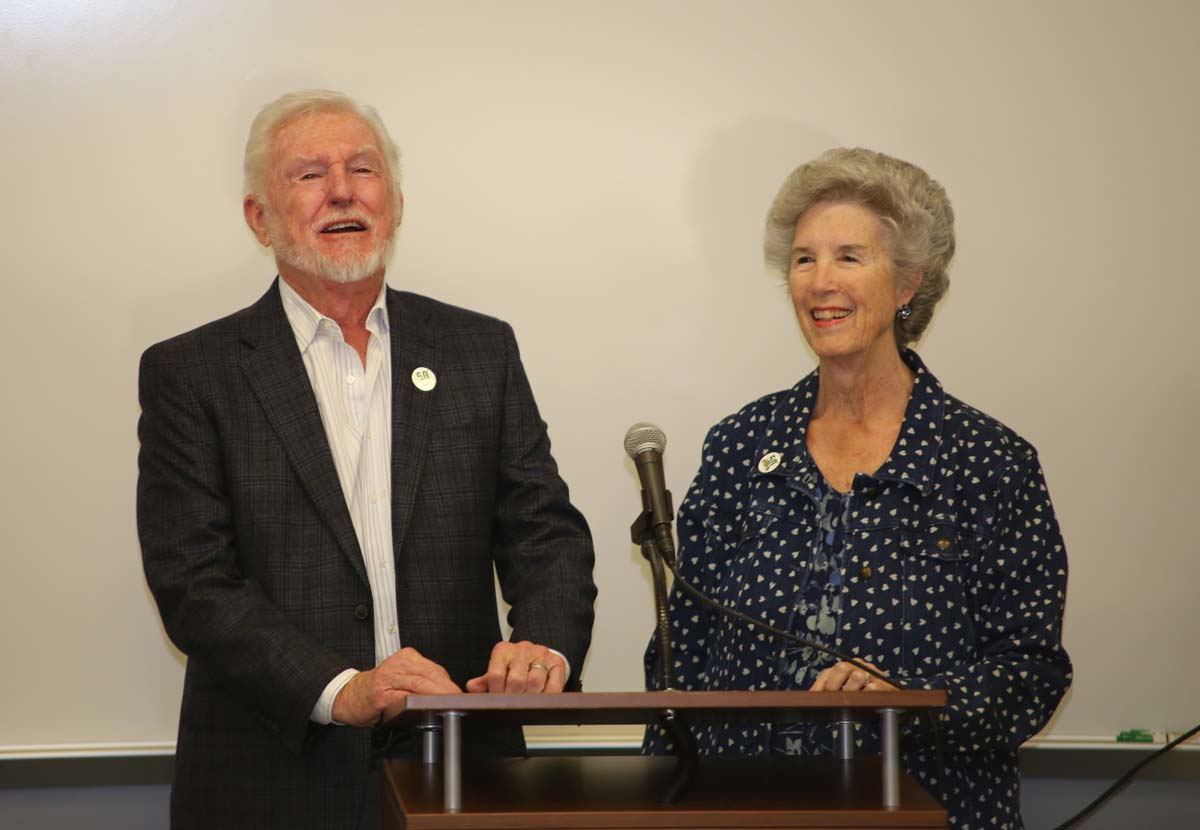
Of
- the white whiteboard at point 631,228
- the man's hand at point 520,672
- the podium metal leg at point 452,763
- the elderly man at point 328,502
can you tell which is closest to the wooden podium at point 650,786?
the podium metal leg at point 452,763

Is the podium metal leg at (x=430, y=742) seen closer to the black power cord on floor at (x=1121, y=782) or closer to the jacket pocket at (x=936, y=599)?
the jacket pocket at (x=936, y=599)

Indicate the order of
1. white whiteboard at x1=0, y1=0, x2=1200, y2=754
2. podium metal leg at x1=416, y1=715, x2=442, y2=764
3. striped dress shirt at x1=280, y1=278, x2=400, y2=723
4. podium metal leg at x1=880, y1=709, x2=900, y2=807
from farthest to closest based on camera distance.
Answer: white whiteboard at x1=0, y1=0, x2=1200, y2=754 < striped dress shirt at x1=280, y1=278, x2=400, y2=723 < podium metal leg at x1=416, y1=715, x2=442, y2=764 < podium metal leg at x1=880, y1=709, x2=900, y2=807

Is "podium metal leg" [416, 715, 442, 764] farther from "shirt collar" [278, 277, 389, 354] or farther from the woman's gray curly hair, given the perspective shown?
the woman's gray curly hair

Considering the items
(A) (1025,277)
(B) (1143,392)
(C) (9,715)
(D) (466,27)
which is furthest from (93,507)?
(B) (1143,392)

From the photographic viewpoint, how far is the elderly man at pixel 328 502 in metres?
2.69

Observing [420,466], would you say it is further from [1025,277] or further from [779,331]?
[1025,277]

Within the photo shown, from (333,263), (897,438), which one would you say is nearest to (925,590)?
(897,438)

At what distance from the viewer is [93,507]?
11.8 feet

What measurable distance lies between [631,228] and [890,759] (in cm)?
205

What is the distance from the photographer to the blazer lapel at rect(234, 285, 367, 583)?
9.07 feet

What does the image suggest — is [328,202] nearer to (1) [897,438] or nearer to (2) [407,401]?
(2) [407,401]

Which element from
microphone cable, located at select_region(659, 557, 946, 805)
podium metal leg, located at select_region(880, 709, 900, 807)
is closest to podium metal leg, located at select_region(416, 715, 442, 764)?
microphone cable, located at select_region(659, 557, 946, 805)

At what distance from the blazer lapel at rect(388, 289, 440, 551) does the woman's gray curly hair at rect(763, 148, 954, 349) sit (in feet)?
2.57

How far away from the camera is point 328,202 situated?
9.76ft
